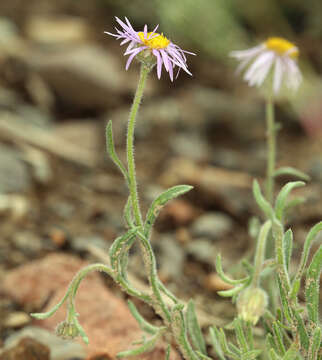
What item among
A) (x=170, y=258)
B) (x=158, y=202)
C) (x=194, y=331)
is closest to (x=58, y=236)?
(x=170, y=258)

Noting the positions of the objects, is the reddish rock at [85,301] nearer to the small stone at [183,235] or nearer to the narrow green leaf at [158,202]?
the narrow green leaf at [158,202]

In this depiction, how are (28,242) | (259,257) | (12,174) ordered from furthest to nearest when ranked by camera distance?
(12,174), (28,242), (259,257)

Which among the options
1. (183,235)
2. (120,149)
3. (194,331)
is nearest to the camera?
(194,331)

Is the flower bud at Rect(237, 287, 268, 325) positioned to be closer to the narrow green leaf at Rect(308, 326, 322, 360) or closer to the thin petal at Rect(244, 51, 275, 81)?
the narrow green leaf at Rect(308, 326, 322, 360)

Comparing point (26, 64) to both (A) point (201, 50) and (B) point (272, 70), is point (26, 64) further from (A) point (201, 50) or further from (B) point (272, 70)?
(B) point (272, 70)

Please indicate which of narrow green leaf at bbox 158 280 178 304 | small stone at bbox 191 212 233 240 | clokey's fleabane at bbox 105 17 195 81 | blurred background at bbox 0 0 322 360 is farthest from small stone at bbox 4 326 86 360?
small stone at bbox 191 212 233 240

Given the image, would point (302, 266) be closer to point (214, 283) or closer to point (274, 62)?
point (214, 283)
